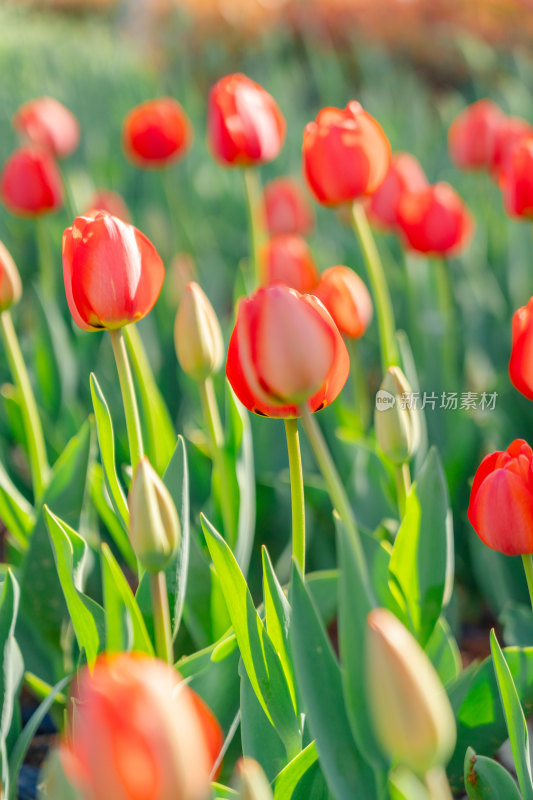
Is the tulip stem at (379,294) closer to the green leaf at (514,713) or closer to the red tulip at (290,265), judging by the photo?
the red tulip at (290,265)

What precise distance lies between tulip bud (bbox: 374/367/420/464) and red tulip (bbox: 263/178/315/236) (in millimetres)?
1086

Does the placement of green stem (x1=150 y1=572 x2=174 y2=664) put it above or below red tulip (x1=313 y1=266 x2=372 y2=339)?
below

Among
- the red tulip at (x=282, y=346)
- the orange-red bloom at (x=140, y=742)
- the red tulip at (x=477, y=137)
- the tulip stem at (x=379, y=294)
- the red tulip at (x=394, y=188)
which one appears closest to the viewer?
the orange-red bloom at (x=140, y=742)

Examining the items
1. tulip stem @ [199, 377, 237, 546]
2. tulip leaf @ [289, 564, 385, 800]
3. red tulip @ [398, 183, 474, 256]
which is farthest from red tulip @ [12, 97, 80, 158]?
tulip leaf @ [289, 564, 385, 800]

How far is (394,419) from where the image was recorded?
32.9 inches

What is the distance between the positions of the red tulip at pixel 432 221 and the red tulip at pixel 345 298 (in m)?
0.33

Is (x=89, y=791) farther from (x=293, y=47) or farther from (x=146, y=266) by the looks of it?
(x=293, y=47)

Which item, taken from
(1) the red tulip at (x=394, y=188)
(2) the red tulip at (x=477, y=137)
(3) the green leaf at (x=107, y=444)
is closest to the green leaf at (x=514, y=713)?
(3) the green leaf at (x=107, y=444)

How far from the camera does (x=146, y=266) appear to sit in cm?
75

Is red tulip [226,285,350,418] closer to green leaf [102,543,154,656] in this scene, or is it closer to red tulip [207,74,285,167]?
green leaf [102,543,154,656]

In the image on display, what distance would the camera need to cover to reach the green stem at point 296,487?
0.67 meters

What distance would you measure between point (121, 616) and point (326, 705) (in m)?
0.23

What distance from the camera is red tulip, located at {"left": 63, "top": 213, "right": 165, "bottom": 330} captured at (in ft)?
2.38

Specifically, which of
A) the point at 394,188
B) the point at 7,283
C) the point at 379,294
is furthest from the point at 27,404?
the point at 394,188
